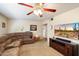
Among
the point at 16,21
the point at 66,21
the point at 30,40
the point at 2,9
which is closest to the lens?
the point at 2,9

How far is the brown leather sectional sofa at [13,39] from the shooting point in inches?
76.9

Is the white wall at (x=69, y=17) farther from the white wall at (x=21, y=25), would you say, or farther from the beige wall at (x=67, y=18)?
the white wall at (x=21, y=25)

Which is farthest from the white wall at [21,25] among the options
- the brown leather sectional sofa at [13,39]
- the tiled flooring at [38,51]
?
the tiled flooring at [38,51]

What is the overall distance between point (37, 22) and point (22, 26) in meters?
0.31

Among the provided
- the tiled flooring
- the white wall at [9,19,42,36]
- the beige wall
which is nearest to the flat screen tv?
the beige wall

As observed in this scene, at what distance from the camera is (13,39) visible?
202 centimetres

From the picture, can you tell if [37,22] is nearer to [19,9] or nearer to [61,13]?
[19,9]

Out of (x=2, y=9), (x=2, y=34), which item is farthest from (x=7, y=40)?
(x=2, y=9)

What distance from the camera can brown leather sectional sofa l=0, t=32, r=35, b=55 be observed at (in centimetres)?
195

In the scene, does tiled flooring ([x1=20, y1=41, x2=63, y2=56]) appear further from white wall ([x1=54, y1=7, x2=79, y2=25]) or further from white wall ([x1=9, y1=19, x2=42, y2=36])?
white wall ([x1=54, y1=7, x2=79, y2=25])

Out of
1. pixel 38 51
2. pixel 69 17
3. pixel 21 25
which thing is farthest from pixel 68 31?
pixel 21 25

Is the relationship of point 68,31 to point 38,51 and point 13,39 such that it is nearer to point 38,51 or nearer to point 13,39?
point 38,51

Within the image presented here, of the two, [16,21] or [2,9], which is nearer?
[2,9]

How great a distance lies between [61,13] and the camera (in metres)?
2.88
